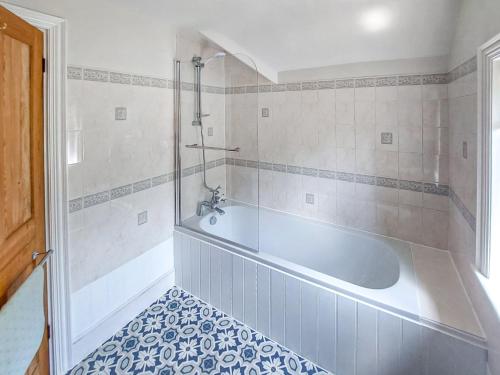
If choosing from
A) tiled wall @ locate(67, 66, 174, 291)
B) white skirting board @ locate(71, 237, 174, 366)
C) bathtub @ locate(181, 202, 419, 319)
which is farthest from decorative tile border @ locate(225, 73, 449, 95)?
white skirting board @ locate(71, 237, 174, 366)

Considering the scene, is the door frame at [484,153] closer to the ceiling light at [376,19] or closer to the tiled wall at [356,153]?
the ceiling light at [376,19]

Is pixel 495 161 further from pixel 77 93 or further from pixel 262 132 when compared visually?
pixel 77 93

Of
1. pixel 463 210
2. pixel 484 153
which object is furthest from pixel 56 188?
pixel 463 210

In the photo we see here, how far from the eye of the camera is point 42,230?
5.16ft

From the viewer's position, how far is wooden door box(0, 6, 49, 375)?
1.12m

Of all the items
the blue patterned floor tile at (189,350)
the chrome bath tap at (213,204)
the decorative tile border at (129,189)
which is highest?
the decorative tile border at (129,189)

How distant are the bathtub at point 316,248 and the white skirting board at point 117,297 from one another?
418mm

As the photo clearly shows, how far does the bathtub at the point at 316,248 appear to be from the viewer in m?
1.86

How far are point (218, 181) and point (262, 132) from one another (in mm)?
689

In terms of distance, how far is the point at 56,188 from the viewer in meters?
1.64

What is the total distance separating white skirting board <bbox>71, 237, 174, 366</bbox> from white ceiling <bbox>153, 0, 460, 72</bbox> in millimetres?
1851

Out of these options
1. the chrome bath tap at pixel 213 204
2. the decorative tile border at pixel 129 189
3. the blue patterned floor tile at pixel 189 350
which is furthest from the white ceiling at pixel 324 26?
the blue patterned floor tile at pixel 189 350

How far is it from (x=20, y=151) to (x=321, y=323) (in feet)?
6.00

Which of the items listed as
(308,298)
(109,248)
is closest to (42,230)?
(109,248)
